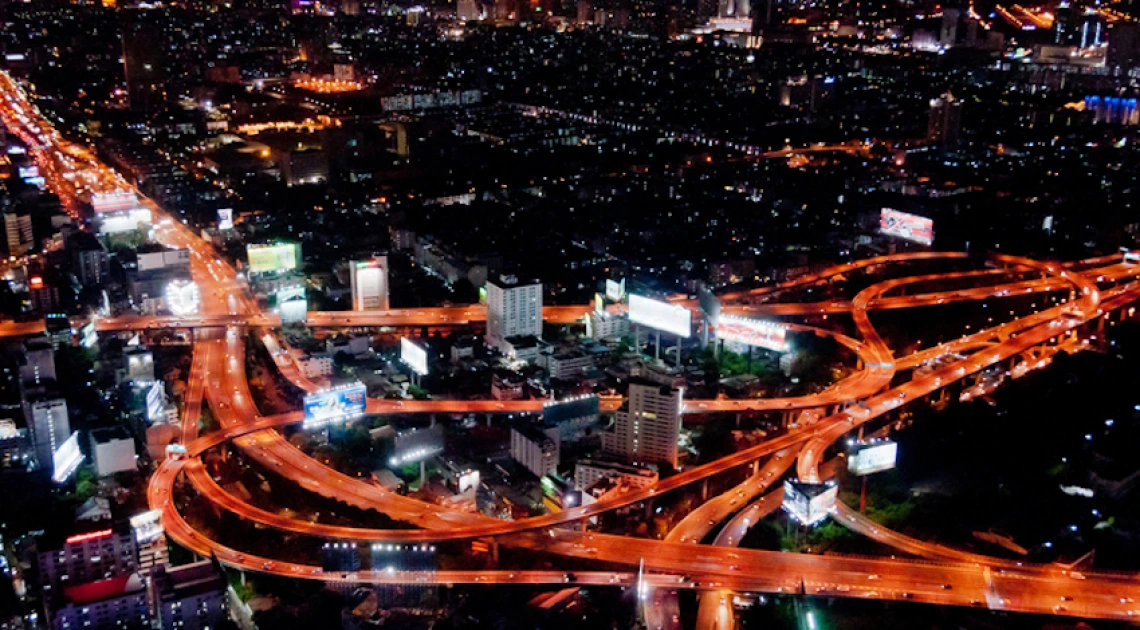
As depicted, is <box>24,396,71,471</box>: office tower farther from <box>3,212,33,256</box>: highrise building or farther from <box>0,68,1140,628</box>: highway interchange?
<box>3,212,33,256</box>: highrise building

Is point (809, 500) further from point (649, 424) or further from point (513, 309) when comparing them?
point (513, 309)

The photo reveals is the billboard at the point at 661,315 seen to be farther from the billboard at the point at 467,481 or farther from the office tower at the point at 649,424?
the billboard at the point at 467,481

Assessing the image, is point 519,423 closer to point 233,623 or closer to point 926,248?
point 233,623

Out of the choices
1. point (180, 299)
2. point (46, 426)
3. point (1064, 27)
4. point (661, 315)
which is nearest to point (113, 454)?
point (46, 426)

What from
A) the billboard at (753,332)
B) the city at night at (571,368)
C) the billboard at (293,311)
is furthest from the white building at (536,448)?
the billboard at (293,311)

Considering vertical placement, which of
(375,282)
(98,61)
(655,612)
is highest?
(98,61)

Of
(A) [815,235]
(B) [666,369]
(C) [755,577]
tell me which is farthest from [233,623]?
(A) [815,235]

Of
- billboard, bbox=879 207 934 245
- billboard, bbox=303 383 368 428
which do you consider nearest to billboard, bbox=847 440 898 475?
billboard, bbox=303 383 368 428
